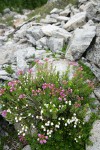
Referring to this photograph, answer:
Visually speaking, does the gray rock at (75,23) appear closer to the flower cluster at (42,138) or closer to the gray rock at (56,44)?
the gray rock at (56,44)

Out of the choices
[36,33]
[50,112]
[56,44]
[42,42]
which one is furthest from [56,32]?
[50,112]

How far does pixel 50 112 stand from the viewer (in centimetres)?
Result: 850

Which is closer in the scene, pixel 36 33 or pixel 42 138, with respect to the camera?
pixel 42 138

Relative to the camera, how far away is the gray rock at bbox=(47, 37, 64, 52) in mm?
12523

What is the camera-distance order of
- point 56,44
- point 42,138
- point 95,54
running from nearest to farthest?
point 42,138
point 95,54
point 56,44

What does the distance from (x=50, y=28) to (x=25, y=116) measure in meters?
5.89

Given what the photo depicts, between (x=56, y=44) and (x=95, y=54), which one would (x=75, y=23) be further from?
(x=95, y=54)

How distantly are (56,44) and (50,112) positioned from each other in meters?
4.78

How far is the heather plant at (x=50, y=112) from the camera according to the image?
8.79 m

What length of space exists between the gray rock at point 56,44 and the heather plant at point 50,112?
3060 mm

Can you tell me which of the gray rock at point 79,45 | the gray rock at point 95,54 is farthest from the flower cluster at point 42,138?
the gray rock at point 79,45

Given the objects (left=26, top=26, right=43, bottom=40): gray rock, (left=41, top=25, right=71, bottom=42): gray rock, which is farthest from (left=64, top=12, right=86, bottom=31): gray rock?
(left=26, top=26, right=43, bottom=40): gray rock

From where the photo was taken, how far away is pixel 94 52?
1131 centimetres

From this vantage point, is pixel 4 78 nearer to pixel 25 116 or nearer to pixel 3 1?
pixel 25 116
